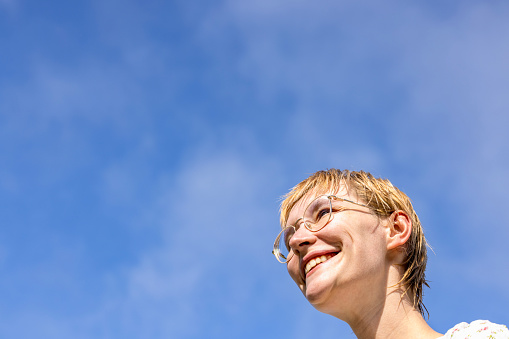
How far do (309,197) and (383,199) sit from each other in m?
0.56

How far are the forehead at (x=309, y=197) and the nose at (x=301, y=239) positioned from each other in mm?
158

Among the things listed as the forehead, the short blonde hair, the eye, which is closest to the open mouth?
the eye

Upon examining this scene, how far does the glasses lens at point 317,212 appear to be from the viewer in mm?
3941

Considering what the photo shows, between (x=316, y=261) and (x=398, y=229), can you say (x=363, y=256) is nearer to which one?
(x=316, y=261)

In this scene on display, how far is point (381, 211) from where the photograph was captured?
4.01 metres

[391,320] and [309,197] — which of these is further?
[309,197]

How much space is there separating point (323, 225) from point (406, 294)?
76 centimetres

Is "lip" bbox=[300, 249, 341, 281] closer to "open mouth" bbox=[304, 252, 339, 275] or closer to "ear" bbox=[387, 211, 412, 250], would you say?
"open mouth" bbox=[304, 252, 339, 275]

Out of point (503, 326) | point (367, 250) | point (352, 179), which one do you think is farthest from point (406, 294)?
point (352, 179)

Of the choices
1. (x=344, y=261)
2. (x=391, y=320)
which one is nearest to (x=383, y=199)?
(x=344, y=261)

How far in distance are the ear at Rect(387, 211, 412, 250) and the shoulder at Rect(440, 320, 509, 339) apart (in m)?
0.71

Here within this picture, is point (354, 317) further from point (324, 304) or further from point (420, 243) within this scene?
point (420, 243)

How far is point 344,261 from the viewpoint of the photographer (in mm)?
3660

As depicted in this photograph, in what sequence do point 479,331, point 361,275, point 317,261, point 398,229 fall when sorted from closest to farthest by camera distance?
point 479,331
point 361,275
point 317,261
point 398,229
